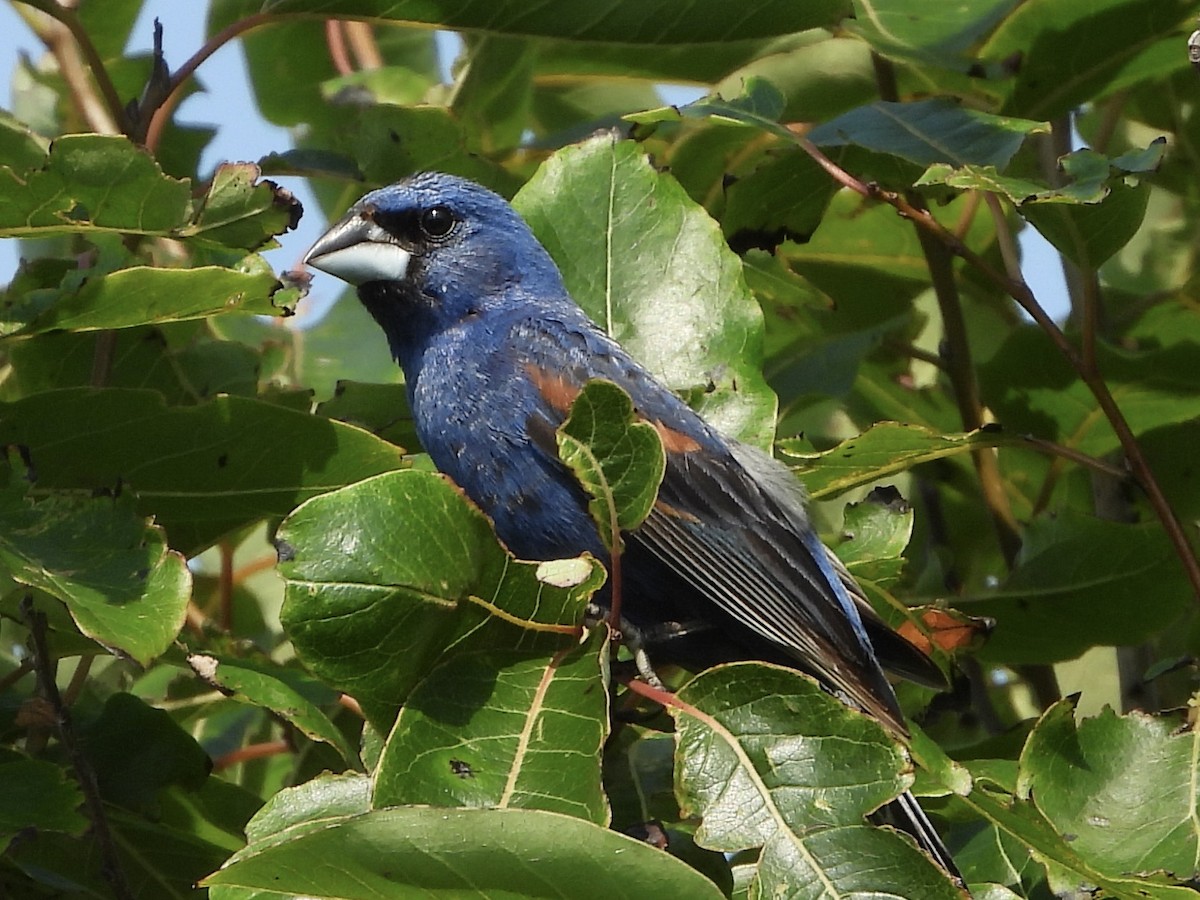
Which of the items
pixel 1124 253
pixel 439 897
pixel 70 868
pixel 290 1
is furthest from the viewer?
pixel 1124 253

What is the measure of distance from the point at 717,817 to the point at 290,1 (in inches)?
73.2

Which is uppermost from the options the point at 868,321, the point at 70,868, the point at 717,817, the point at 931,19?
the point at 931,19

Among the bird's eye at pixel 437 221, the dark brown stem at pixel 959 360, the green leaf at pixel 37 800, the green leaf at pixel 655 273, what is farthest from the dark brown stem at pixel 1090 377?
the green leaf at pixel 37 800

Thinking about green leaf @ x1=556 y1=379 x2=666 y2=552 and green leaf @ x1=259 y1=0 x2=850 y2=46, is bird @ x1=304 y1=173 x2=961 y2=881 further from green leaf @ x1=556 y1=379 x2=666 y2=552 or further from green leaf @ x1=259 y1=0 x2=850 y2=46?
green leaf @ x1=556 y1=379 x2=666 y2=552

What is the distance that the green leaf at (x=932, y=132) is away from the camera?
120 inches

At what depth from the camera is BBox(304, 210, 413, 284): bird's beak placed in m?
3.64

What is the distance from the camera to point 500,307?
374 cm

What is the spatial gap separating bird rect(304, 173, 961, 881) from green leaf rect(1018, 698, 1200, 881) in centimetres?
47

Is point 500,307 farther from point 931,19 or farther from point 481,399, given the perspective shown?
point 931,19

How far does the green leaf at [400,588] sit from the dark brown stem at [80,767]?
0.67 meters

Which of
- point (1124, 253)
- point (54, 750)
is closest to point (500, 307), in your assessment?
point (54, 750)

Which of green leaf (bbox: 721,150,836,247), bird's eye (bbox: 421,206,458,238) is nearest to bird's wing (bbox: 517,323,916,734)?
green leaf (bbox: 721,150,836,247)

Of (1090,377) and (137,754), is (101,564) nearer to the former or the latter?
(137,754)

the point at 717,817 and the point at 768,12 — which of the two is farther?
the point at 768,12
